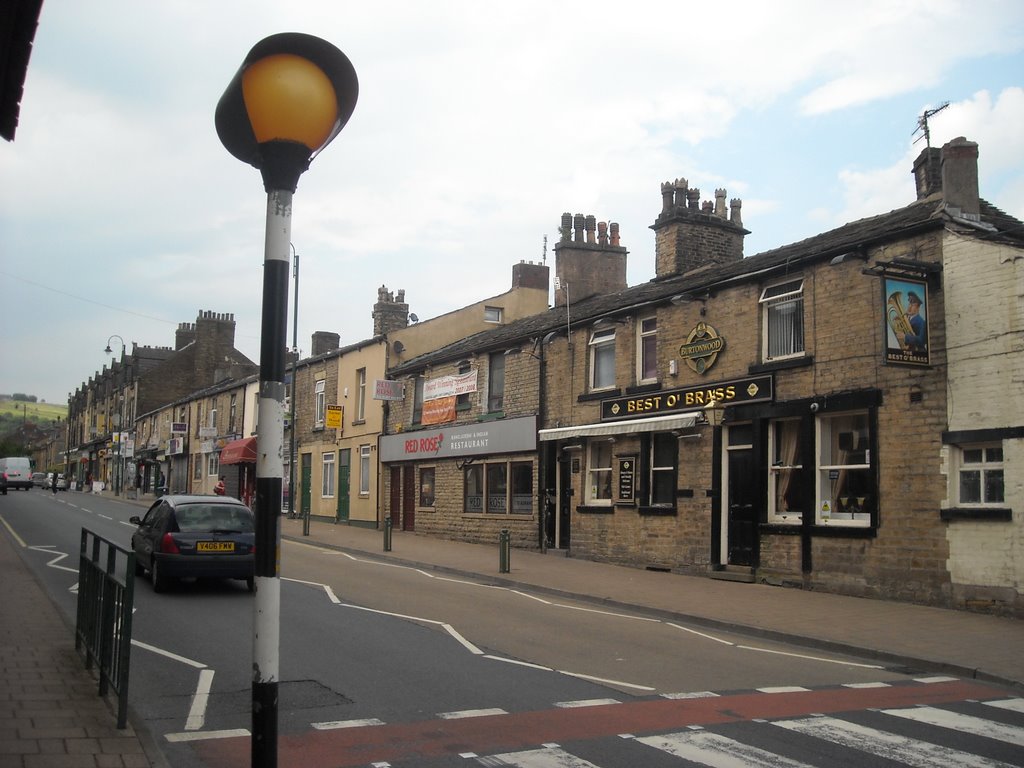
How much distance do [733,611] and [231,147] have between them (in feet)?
36.8

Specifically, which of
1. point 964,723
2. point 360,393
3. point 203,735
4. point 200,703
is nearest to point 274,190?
point 203,735

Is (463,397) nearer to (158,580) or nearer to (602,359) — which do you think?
(602,359)

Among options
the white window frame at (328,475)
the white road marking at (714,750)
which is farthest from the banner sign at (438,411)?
the white road marking at (714,750)

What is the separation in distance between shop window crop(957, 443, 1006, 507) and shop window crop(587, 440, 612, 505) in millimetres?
8717

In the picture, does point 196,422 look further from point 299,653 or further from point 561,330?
point 299,653

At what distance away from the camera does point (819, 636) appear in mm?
11531

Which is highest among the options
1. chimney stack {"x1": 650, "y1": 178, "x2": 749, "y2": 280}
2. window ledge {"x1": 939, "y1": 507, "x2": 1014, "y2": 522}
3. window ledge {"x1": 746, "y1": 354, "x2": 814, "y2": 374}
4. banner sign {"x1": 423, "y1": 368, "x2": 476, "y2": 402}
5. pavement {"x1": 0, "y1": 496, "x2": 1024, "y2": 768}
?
chimney stack {"x1": 650, "y1": 178, "x2": 749, "y2": 280}

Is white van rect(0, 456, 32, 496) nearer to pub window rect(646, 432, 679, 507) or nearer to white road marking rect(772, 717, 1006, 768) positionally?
pub window rect(646, 432, 679, 507)

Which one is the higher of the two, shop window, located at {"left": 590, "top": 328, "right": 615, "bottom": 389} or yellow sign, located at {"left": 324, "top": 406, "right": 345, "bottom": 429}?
shop window, located at {"left": 590, "top": 328, "right": 615, "bottom": 389}

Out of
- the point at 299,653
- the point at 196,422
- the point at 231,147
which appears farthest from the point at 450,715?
the point at 196,422

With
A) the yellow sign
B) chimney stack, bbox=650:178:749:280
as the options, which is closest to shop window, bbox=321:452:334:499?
the yellow sign

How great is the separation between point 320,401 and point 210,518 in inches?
911

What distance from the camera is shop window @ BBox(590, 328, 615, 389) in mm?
21609

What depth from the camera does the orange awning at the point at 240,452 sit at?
39906 mm
